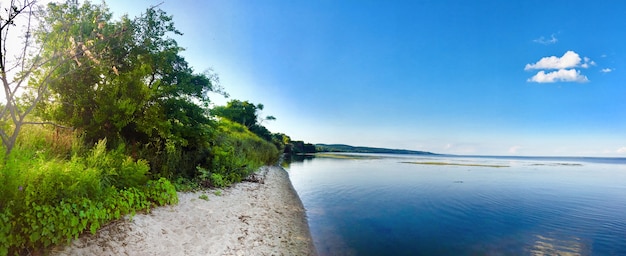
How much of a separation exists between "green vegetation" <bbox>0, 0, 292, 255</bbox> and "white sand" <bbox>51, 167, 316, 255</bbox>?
0.98 feet

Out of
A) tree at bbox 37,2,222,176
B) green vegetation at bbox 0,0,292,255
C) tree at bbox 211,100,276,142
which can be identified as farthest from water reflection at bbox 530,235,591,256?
tree at bbox 211,100,276,142

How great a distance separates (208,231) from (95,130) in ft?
16.8

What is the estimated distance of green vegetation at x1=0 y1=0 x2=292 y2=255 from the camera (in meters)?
3.98

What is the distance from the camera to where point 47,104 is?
8.29m

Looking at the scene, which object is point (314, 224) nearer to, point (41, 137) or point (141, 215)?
point (141, 215)

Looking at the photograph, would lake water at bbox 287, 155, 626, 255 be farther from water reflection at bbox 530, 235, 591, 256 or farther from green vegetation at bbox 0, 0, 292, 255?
green vegetation at bbox 0, 0, 292, 255

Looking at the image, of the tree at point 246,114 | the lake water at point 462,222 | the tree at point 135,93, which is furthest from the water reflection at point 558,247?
the tree at point 246,114

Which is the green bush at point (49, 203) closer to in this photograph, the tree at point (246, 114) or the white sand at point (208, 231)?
the white sand at point (208, 231)

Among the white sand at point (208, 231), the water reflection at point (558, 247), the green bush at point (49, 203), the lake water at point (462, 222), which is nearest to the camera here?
the green bush at point (49, 203)

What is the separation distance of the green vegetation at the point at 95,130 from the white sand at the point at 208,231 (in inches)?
11.8

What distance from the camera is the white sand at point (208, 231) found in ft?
A: 15.5

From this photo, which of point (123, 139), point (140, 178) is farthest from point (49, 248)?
point (123, 139)

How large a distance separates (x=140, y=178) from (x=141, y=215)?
44.2 inches

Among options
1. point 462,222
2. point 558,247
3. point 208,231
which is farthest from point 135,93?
point 558,247
